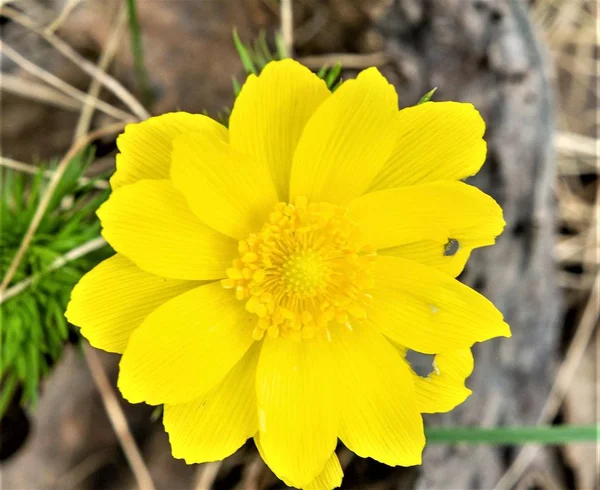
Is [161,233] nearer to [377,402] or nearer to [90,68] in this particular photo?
[377,402]

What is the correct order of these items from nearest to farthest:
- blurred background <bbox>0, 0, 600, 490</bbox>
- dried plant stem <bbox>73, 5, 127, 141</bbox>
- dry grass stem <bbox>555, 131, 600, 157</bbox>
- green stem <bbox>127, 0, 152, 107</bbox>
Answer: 1. green stem <bbox>127, 0, 152, 107</bbox>
2. blurred background <bbox>0, 0, 600, 490</bbox>
3. dried plant stem <bbox>73, 5, 127, 141</bbox>
4. dry grass stem <bbox>555, 131, 600, 157</bbox>

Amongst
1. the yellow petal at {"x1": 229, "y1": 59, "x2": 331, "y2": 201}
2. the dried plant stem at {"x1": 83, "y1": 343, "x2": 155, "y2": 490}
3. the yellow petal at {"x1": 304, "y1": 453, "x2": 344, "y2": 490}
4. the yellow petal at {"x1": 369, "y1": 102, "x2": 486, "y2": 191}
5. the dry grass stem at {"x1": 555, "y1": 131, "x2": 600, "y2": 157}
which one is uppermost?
the yellow petal at {"x1": 229, "y1": 59, "x2": 331, "y2": 201}

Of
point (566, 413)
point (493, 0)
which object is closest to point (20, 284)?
point (493, 0)

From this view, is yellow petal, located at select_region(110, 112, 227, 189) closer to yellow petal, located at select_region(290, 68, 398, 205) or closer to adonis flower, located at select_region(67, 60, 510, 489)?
adonis flower, located at select_region(67, 60, 510, 489)

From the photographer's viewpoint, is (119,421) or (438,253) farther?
(119,421)

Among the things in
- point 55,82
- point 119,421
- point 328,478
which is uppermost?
point 55,82

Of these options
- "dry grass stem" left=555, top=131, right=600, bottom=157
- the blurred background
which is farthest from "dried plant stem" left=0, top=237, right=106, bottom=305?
"dry grass stem" left=555, top=131, right=600, bottom=157

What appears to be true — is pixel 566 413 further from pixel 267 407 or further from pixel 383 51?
pixel 267 407

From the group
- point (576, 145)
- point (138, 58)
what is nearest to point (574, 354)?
point (576, 145)
